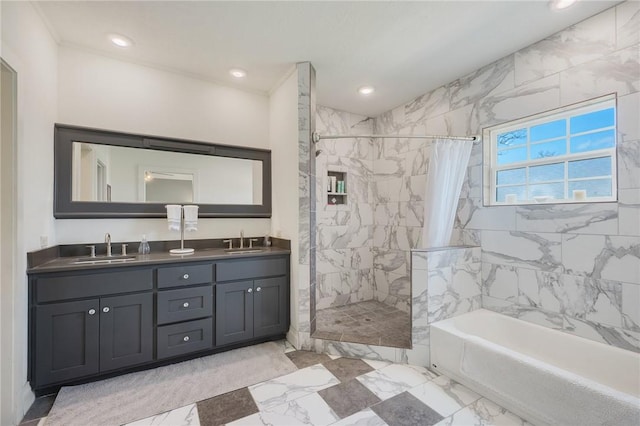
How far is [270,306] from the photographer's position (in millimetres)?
2635

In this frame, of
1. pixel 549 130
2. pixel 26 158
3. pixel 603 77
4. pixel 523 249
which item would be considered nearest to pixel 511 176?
pixel 549 130

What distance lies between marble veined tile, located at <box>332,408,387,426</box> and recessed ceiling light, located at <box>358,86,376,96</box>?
3133mm

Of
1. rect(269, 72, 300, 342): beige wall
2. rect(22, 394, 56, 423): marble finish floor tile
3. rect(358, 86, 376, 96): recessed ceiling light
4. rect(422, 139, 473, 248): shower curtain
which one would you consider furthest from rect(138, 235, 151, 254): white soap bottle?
rect(358, 86, 376, 96): recessed ceiling light

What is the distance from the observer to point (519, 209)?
2.36 metres

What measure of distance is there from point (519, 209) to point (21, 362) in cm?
393

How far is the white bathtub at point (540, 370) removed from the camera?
4.61 ft

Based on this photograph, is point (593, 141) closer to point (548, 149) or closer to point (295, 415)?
point (548, 149)

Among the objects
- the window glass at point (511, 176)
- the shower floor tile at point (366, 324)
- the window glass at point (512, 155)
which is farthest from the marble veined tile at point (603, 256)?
the shower floor tile at point (366, 324)

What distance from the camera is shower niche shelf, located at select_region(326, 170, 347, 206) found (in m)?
3.55

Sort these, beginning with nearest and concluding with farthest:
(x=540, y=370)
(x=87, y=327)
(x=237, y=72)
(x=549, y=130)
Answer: (x=540, y=370), (x=87, y=327), (x=549, y=130), (x=237, y=72)

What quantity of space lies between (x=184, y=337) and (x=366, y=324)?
6.05 ft

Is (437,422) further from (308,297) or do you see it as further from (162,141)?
(162,141)

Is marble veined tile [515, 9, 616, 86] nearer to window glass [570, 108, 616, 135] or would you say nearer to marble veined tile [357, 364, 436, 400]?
window glass [570, 108, 616, 135]

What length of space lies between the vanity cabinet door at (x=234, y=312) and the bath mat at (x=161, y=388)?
0.19 metres
